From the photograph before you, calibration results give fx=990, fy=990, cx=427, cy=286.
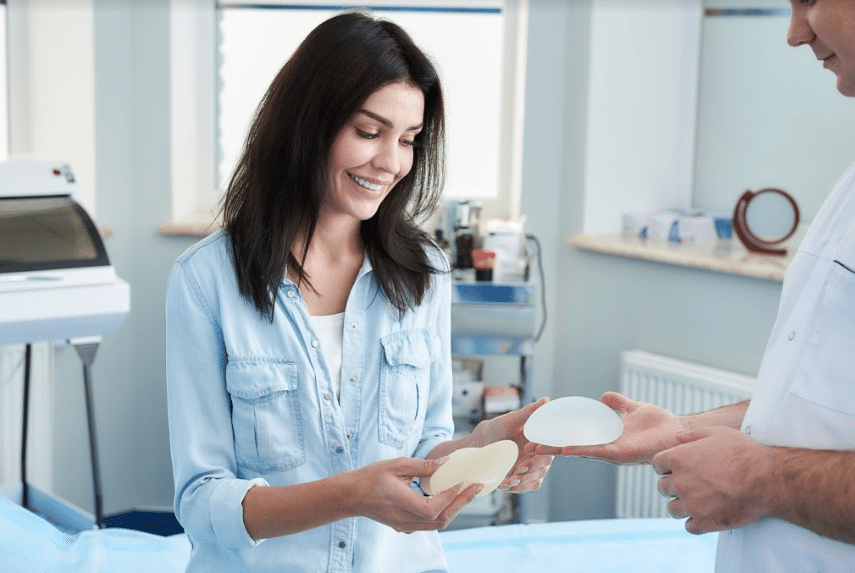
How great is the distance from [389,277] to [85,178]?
6.32ft

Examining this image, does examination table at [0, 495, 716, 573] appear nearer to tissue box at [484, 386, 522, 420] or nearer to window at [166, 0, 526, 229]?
tissue box at [484, 386, 522, 420]

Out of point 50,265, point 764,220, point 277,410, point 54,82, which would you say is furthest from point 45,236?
point 764,220

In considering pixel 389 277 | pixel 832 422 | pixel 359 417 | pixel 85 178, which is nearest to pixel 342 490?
pixel 359 417

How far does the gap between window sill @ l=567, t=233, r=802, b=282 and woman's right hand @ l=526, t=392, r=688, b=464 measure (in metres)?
1.27

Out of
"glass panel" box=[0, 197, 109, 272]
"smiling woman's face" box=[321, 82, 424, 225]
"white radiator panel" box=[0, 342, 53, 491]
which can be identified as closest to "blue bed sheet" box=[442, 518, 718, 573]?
"smiling woman's face" box=[321, 82, 424, 225]

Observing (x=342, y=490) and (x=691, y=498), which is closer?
(x=691, y=498)

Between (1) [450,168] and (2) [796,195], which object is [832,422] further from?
(1) [450,168]

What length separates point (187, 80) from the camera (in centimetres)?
334

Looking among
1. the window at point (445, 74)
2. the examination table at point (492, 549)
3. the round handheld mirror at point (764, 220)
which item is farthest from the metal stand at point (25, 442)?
the round handheld mirror at point (764, 220)

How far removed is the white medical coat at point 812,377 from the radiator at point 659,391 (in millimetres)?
1561

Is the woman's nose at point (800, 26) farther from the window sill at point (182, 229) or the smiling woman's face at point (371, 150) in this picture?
the window sill at point (182, 229)

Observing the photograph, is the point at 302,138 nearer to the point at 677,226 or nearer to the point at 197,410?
the point at 197,410

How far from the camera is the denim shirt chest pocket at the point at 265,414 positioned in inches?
53.7

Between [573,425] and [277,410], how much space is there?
418 mm
